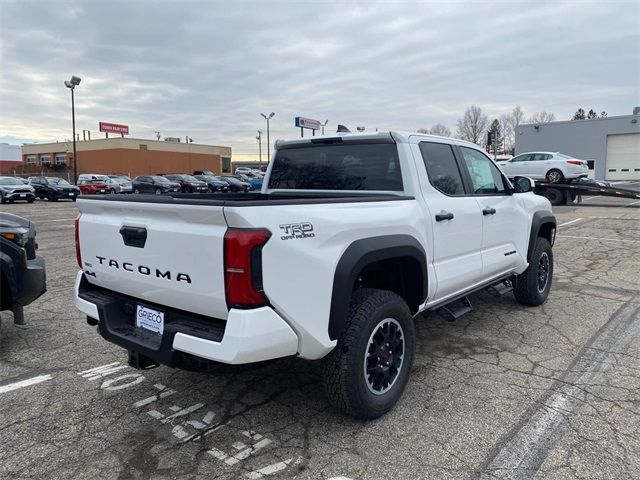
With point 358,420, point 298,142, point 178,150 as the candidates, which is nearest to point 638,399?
point 358,420

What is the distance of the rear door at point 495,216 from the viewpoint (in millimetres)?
4617

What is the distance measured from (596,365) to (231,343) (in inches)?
128

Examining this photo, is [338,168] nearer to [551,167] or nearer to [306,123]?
[551,167]

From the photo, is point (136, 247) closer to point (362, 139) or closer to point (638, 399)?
point (362, 139)

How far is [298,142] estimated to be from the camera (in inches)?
176

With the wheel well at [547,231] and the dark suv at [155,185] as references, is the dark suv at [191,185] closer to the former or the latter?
the dark suv at [155,185]

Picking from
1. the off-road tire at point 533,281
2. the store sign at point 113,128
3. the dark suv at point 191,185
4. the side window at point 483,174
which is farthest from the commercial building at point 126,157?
the side window at point 483,174

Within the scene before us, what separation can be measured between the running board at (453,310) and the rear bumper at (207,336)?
1.88 m

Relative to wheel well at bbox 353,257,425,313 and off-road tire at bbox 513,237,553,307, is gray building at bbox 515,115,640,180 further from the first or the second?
wheel well at bbox 353,257,425,313

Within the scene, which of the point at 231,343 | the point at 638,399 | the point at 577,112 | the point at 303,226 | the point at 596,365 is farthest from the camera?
the point at 577,112

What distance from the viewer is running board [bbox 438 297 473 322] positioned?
420 centimetres

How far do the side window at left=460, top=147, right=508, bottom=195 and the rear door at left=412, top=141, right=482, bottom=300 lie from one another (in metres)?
0.28

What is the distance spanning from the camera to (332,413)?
3.40 meters

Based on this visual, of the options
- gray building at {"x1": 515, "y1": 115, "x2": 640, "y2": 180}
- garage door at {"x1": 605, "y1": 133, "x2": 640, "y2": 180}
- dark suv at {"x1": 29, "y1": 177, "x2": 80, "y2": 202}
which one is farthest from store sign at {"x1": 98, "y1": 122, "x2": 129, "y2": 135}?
garage door at {"x1": 605, "y1": 133, "x2": 640, "y2": 180}
